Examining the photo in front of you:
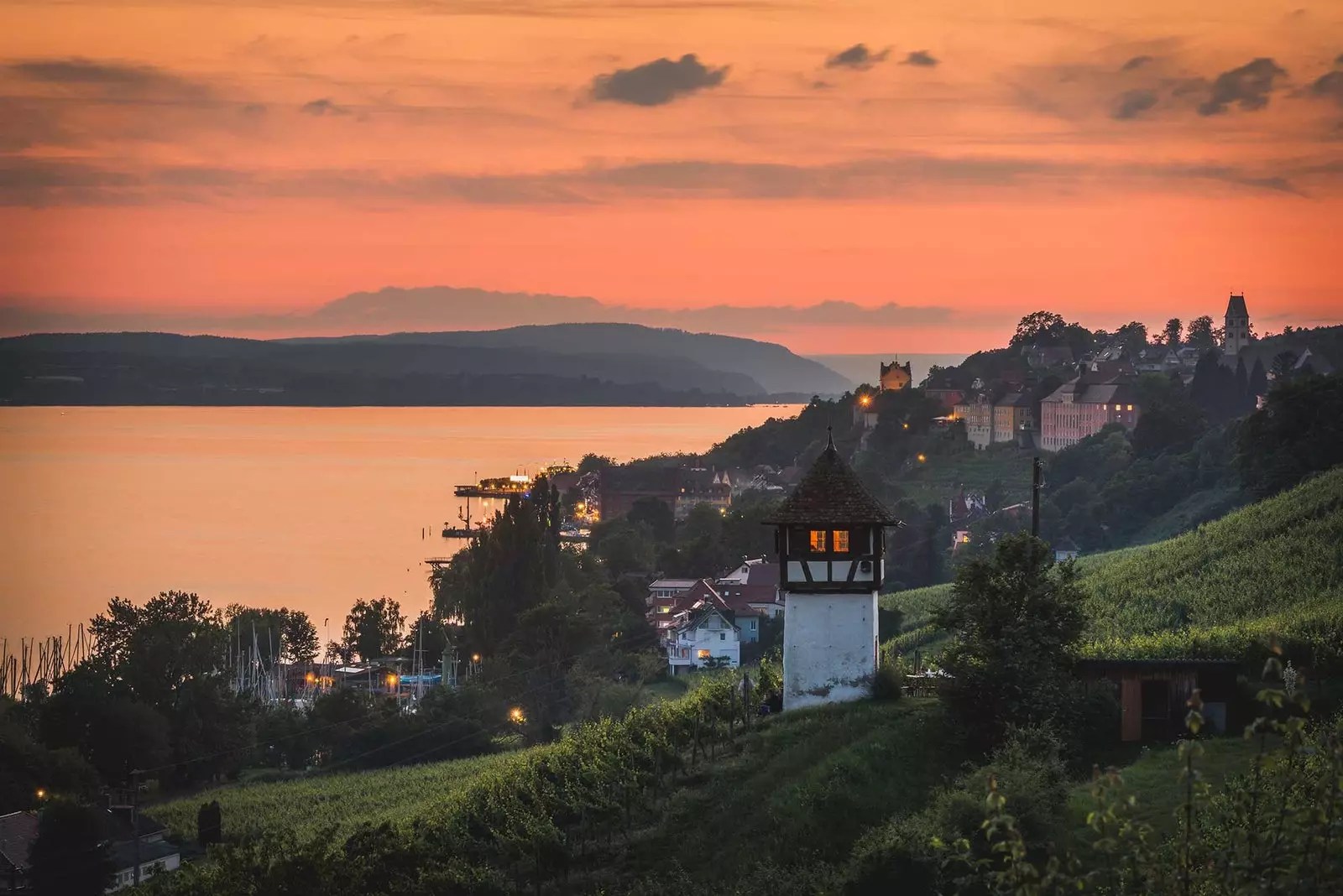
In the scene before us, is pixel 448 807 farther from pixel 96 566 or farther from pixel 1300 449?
pixel 96 566

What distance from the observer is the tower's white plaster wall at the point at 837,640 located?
32.1 m

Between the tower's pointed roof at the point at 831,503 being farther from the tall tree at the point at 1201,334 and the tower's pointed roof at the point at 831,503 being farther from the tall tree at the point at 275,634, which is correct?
the tall tree at the point at 1201,334

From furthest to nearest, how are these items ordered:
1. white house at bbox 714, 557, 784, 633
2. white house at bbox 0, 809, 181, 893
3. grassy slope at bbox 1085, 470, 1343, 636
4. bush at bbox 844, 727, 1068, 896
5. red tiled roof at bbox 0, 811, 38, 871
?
white house at bbox 714, 557, 784, 633
grassy slope at bbox 1085, 470, 1343, 636
red tiled roof at bbox 0, 811, 38, 871
white house at bbox 0, 809, 181, 893
bush at bbox 844, 727, 1068, 896

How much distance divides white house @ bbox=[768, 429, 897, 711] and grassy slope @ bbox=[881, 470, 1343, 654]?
270 centimetres

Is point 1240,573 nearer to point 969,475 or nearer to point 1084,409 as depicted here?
point 969,475

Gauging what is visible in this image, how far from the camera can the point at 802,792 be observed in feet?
89.0

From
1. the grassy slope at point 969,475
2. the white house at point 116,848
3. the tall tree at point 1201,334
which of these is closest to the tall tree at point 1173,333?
the tall tree at point 1201,334

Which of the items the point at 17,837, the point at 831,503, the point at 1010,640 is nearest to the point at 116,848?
the point at 17,837

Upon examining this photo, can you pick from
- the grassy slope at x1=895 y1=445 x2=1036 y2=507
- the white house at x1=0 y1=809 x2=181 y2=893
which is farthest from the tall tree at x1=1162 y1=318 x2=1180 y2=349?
the white house at x1=0 y1=809 x2=181 y2=893

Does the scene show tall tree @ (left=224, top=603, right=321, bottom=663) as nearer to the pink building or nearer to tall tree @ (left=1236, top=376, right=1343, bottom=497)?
tall tree @ (left=1236, top=376, right=1343, bottom=497)

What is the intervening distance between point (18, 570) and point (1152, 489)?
87.4 meters

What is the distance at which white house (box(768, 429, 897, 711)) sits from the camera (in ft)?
105

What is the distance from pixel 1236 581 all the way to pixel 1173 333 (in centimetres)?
14971

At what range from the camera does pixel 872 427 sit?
142 m
